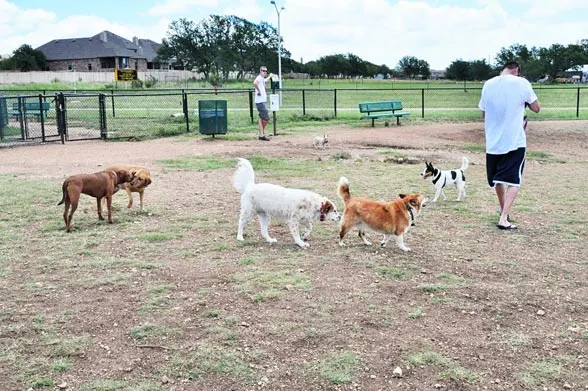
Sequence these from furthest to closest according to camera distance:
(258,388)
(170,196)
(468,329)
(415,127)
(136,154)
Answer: (415,127)
(136,154)
(170,196)
(468,329)
(258,388)

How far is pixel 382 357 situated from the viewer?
13.2 ft

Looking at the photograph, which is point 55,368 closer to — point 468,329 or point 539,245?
point 468,329

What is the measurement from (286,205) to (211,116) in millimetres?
11086

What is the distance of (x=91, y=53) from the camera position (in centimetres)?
10094

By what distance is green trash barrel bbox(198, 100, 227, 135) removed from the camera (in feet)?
55.8

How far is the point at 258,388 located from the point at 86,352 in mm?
1252

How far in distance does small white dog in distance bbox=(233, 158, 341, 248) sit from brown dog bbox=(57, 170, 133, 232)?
1795mm

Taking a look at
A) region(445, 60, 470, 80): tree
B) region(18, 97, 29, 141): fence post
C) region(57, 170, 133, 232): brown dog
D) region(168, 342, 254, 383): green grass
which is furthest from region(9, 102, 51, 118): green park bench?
region(445, 60, 470, 80): tree

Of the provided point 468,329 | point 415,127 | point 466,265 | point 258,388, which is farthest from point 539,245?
point 415,127

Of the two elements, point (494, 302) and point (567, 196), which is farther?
point (567, 196)

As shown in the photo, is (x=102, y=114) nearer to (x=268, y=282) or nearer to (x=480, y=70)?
(x=268, y=282)

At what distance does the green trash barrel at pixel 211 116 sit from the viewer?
17000mm

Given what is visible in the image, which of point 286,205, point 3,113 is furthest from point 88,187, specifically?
point 3,113

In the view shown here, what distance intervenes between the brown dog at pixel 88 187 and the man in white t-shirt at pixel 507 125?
15.2 feet
